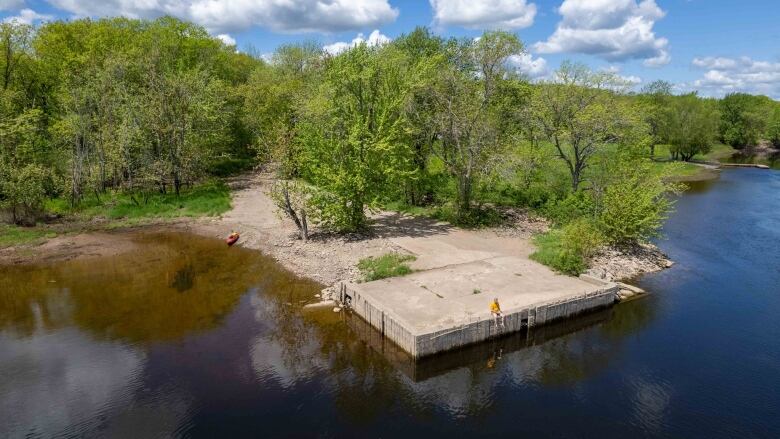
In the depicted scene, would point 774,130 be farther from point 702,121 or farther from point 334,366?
point 334,366

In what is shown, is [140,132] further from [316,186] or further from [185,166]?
[316,186]

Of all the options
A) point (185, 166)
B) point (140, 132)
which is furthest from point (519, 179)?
point (140, 132)

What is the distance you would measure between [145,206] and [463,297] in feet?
105

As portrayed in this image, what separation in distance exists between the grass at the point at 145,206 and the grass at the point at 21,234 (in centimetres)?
401

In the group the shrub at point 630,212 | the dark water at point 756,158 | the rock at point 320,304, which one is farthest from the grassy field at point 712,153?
the rock at point 320,304

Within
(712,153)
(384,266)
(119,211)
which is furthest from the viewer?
(712,153)

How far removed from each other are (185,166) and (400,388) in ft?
114

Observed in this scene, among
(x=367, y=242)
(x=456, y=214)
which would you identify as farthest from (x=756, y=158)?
(x=367, y=242)

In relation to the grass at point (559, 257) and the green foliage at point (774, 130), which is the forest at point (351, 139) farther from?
the green foliage at point (774, 130)

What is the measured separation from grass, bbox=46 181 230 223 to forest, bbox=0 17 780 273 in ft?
0.56

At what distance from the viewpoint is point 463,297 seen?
80.1ft

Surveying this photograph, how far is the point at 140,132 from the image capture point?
43.6 metres

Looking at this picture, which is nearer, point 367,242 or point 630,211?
point 630,211

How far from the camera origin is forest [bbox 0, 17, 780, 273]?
114 feet
